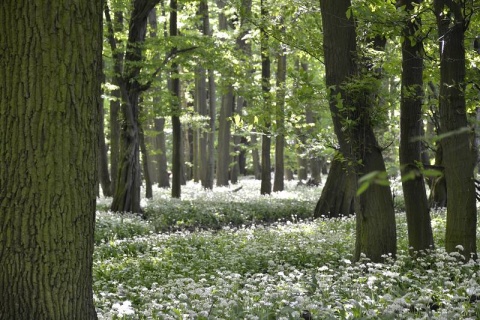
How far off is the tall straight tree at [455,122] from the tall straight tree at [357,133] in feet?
3.72

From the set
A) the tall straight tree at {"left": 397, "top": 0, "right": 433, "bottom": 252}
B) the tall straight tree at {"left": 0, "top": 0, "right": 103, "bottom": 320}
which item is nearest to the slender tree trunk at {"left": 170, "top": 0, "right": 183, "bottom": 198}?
the tall straight tree at {"left": 397, "top": 0, "right": 433, "bottom": 252}

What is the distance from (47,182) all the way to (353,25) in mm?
5493

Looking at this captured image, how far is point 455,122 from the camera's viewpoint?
24.6ft

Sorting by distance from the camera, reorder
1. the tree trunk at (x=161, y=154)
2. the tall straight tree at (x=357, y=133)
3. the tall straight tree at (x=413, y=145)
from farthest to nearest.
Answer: the tree trunk at (x=161, y=154) → the tall straight tree at (x=413, y=145) → the tall straight tree at (x=357, y=133)

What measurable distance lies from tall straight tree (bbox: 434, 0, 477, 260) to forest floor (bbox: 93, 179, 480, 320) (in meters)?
0.39

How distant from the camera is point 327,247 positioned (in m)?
10.5

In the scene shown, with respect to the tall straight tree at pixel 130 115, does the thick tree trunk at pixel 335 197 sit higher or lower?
lower

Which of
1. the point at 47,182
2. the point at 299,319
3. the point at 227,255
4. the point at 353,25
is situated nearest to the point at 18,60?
the point at 47,182

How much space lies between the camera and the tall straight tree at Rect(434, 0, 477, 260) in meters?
7.43

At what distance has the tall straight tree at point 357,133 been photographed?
27.8 feet

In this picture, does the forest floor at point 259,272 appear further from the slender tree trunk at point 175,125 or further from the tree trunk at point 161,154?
the tree trunk at point 161,154

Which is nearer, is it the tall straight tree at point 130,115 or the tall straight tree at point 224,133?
the tall straight tree at point 130,115

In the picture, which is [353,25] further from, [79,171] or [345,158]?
[79,171]

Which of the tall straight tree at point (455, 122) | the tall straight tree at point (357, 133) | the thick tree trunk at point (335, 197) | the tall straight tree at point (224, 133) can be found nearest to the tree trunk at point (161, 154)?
the tall straight tree at point (224, 133)
